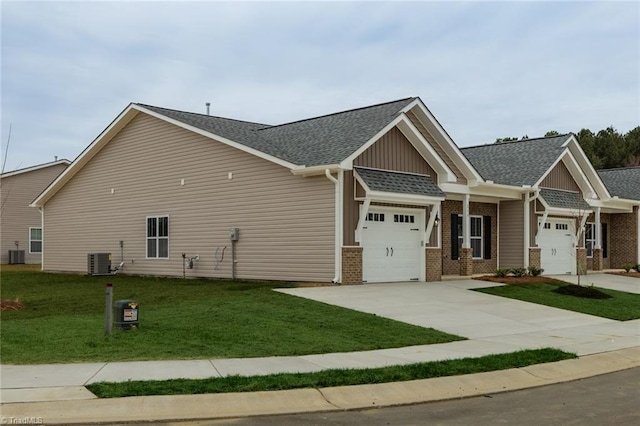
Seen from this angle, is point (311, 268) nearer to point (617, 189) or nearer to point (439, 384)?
point (439, 384)

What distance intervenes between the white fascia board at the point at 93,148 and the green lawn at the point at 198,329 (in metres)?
9.54

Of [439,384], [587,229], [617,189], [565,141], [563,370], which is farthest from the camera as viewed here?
[617,189]

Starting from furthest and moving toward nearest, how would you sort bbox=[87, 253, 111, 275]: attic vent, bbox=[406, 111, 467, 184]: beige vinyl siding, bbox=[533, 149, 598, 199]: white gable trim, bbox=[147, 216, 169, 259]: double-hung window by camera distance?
1. bbox=[533, 149, 598, 199]: white gable trim
2. bbox=[87, 253, 111, 275]: attic vent
3. bbox=[147, 216, 169, 259]: double-hung window
4. bbox=[406, 111, 467, 184]: beige vinyl siding

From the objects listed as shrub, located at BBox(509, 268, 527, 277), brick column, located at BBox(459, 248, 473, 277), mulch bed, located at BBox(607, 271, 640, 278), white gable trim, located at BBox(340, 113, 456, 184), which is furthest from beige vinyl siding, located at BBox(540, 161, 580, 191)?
white gable trim, located at BBox(340, 113, 456, 184)

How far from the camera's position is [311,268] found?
64.4ft

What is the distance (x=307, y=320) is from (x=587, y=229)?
77.7 ft

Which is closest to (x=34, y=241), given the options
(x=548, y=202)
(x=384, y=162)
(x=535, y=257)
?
(x=384, y=162)

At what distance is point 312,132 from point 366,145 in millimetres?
4198

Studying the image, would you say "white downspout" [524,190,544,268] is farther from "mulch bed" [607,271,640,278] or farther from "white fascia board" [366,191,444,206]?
"white fascia board" [366,191,444,206]

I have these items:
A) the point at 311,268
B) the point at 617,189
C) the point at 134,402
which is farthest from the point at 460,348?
the point at 617,189

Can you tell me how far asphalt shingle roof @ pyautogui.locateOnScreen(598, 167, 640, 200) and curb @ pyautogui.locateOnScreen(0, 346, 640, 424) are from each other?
1060 inches

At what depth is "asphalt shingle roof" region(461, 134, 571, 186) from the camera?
27.0 meters

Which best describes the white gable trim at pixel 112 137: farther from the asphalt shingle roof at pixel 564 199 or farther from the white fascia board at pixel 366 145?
the asphalt shingle roof at pixel 564 199

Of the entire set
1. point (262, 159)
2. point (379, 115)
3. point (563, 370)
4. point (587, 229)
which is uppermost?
point (379, 115)
